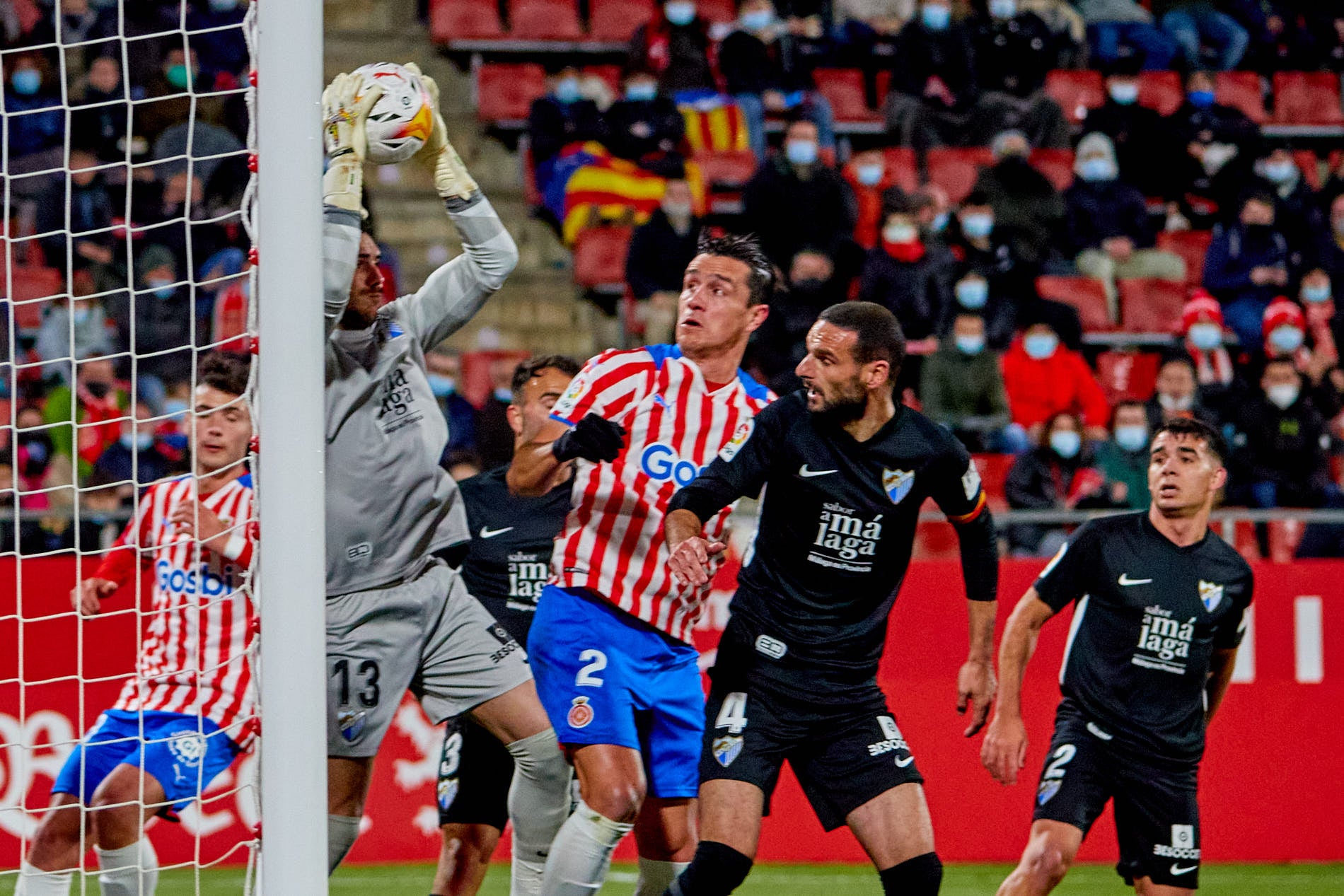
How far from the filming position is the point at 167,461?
955cm

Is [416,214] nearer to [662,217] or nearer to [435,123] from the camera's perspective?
[662,217]

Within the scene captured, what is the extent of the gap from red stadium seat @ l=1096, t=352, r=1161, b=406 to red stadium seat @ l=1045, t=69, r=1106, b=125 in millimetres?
2895

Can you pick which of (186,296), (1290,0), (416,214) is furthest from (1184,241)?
(186,296)

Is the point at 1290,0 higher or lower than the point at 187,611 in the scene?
higher

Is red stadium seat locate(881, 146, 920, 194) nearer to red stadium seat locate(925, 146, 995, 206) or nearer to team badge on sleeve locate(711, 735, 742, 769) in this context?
red stadium seat locate(925, 146, 995, 206)

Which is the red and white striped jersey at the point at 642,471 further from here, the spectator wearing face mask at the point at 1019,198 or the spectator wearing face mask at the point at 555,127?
the spectator wearing face mask at the point at 1019,198

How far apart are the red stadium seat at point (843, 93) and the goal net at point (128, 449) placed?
4.58 m

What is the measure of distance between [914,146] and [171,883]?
26.9 feet

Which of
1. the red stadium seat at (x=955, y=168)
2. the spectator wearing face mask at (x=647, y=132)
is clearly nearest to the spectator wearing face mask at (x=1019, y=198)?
the red stadium seat at (x=955, y=168)

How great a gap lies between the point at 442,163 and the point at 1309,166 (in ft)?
35.6

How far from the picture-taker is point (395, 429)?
4.91 meters

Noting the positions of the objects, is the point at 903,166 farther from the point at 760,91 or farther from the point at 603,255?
the point at 603,255

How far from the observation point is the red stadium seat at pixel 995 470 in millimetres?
10508

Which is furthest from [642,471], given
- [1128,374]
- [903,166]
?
[903,166]
